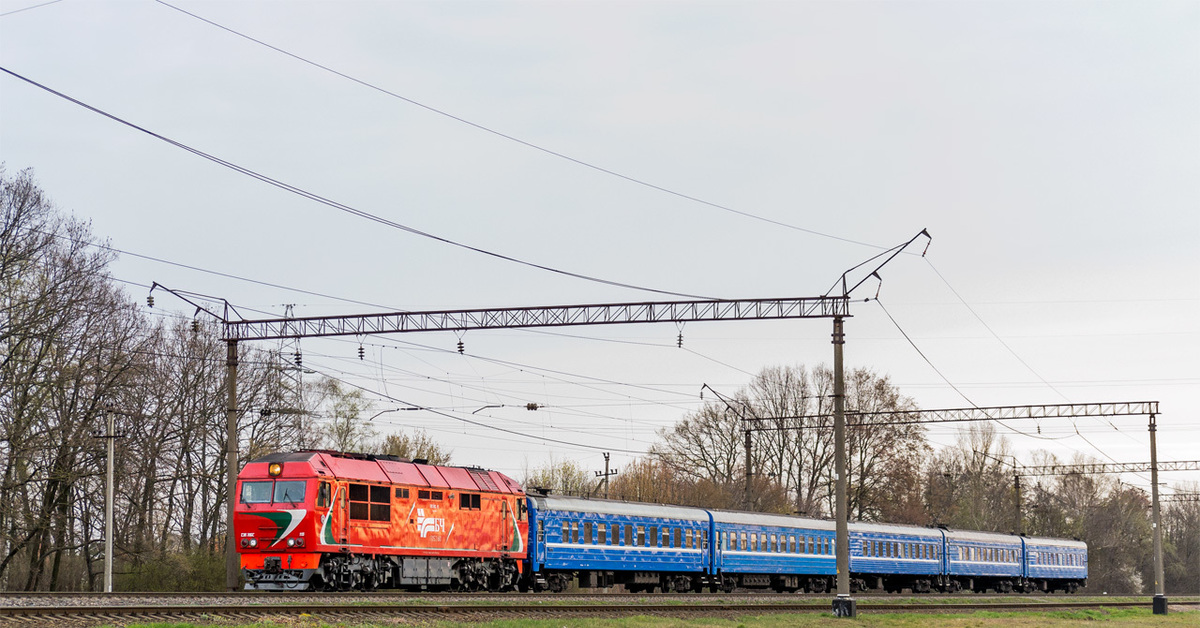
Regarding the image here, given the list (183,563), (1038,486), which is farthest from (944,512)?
(183,563)

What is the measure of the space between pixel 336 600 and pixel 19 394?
22.5 meters

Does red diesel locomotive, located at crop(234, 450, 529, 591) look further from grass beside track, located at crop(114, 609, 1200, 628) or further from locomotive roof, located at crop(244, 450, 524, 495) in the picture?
grass beside track, located at crop(114, 609, 1200, 628)

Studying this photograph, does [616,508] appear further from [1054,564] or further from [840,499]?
[1054,564]

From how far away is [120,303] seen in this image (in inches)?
1984

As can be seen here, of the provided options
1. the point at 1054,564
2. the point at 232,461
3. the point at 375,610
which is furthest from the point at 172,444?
the point at 1054,564

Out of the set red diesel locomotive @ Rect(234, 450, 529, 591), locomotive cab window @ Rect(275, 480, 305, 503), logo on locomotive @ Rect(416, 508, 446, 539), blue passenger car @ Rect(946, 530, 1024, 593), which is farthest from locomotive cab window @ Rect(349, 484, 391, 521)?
blue passenger car @ Rect(946, 530, 1024, 593)

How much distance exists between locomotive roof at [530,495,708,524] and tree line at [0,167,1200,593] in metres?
7.90

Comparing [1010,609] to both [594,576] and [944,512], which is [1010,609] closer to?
[594,576]

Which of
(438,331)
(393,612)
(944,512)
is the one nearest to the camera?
(393,612)

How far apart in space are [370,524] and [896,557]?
3398cm

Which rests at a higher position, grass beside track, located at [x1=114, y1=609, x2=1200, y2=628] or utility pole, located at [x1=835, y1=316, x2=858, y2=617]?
utility pole, located at [x1=835, y1=316, x2=858, y2=617]

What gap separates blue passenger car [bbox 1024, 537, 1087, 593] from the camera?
74.6 m

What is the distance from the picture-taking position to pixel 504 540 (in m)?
40.7

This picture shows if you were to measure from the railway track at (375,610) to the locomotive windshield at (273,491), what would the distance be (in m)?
4.93
